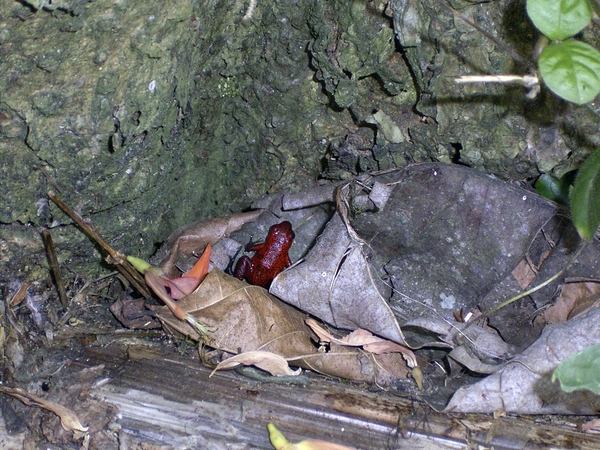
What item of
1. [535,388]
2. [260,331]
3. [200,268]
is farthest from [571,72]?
[200,268]

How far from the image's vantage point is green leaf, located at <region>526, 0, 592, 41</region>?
1.99 meters

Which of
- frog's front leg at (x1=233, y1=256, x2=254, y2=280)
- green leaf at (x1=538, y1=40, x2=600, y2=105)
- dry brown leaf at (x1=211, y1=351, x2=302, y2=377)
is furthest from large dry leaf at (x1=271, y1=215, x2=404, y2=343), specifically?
green leaf at (x1=538, y1=40, x2=600, y2=105)

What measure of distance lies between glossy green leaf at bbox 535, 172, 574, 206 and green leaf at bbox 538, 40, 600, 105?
859 millimetres

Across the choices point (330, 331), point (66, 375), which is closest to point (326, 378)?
point (330, 331)

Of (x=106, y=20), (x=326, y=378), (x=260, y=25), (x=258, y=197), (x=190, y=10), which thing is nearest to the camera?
(x=106, y=20)

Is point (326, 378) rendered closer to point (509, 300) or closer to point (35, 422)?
point (509, 300)

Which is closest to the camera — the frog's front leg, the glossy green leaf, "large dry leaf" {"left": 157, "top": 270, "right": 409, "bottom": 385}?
"large dry leaf" {"left": 157, "top": 270, "right": 409, "bottom": 385}

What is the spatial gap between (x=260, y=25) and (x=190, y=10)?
1.68ft

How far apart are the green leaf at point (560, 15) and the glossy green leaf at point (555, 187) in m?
0.93

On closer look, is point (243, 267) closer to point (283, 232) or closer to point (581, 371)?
point (283, 232)

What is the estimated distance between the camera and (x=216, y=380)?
2453mm

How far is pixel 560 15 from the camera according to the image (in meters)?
2.00

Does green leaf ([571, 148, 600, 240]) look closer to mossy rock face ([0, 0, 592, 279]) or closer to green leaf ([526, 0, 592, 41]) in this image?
mossy rock face ([0, 0, 592, 279])

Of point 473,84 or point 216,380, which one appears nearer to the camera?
point 216,380
